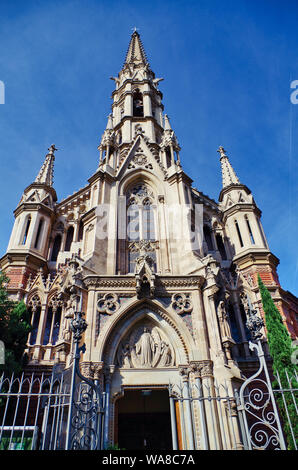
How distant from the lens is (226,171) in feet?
90.8

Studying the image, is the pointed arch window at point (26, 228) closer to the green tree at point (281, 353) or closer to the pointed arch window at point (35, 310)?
the pointed arch window at point (35, 310)

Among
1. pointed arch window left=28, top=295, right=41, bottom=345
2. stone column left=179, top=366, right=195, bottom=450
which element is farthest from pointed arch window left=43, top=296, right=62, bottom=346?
stone column left=179, top=366, right=195, bottom=450

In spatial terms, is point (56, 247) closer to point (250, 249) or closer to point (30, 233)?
point (30, 233)

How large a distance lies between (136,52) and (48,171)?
24.7 metres

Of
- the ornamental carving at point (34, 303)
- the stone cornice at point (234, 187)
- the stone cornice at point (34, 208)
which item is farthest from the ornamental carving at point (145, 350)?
the stone cornice at point (234, 187)

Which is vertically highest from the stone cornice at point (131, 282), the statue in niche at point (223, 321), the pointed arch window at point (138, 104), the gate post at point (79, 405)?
the pointed arch window at point (138, 104)

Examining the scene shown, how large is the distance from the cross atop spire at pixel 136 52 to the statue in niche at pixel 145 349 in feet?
112

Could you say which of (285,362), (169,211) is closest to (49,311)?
(169,211)

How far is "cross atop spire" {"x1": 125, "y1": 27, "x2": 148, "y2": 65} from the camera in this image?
126 ft

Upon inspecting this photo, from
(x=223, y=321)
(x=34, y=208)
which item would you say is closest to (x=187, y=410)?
(x=223, y=321)

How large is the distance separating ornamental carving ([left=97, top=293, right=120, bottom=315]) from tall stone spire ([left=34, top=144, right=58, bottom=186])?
14.6 meters

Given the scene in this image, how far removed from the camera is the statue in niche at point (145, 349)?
12.4 meters

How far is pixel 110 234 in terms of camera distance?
16703mm

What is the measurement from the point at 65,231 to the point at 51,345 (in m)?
9.01
